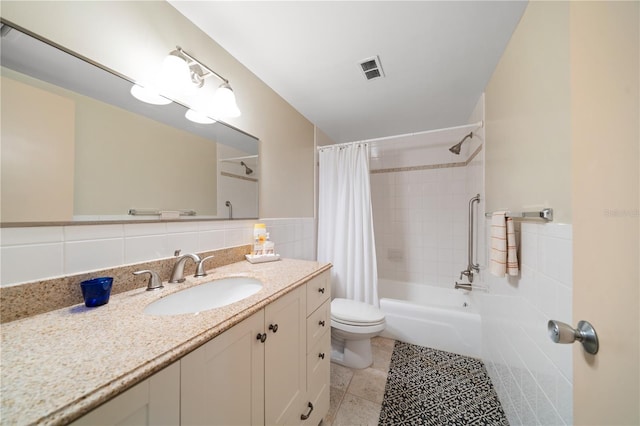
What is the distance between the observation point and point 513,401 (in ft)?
3.83

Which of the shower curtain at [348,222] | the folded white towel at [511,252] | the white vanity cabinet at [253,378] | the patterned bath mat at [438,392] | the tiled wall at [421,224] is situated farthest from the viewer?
the tiled wall at [421,224]

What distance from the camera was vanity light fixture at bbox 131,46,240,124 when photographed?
986mm

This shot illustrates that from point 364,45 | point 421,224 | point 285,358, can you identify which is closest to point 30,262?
point 285,358

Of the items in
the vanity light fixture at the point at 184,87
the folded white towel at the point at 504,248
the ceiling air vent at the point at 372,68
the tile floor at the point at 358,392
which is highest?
the ceiling air vent at the point at 372,68

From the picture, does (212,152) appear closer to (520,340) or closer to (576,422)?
(576,422)

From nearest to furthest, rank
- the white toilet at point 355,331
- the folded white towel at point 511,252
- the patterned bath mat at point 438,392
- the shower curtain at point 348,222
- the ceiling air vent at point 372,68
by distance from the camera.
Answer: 1. the folded white towel at point 511,252
2. the patterned bath mat at point 438,392
3. the ceiling air vent at point 372,68
4. the white toilet at point 355,331
5. the shower curtain at point 348,222

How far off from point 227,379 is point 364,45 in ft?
5.71

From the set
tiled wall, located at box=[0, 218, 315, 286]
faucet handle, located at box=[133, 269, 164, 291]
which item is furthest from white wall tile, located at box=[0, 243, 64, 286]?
faucet handle, located at box=[133, 269, 164, 291]

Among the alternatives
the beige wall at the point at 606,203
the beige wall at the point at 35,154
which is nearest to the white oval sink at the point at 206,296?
the beige wall at the point at 35,154

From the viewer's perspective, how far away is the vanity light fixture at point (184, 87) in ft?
3.24

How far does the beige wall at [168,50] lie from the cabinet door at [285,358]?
0.88 metres

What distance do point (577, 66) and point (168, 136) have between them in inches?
57.5

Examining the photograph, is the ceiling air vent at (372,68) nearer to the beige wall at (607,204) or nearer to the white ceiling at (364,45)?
the white ceiling at (364,45)

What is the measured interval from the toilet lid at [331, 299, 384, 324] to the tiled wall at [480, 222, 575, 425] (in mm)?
752
